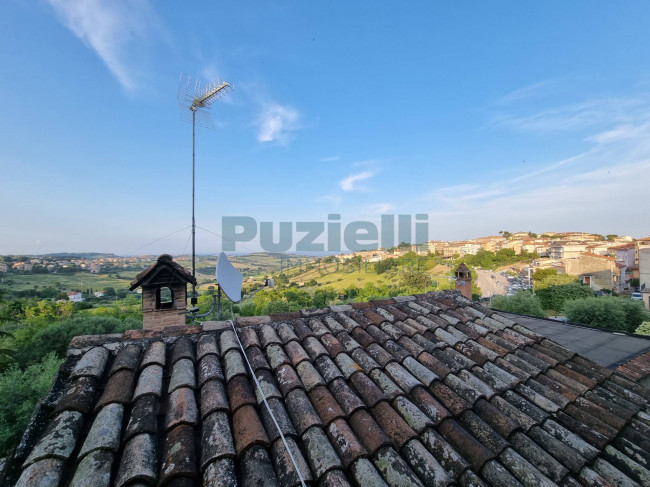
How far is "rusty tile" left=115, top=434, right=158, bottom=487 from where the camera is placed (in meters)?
1.38

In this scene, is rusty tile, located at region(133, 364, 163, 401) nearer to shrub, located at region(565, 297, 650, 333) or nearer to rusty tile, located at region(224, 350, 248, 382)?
rusty tile, located at region(224, 350, 248, 382)

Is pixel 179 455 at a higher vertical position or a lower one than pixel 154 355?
lower

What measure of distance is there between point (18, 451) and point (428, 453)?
2322 millimetres

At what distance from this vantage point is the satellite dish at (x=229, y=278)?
4645 millimetres

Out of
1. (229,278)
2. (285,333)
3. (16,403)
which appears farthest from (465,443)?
(16,403)

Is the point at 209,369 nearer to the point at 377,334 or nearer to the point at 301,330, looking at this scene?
the point at 301,330

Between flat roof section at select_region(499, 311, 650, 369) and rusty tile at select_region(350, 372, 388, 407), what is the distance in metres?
10.0

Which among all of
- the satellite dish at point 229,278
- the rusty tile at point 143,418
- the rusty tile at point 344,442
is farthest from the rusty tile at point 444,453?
the satellite dish at point 229,278

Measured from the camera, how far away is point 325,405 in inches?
81.3

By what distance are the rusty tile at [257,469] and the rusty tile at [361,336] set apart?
5.37 feet

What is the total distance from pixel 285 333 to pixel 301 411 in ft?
3.69

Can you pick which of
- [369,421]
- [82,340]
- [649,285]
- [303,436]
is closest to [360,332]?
[369,421]

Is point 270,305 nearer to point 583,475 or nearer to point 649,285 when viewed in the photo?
point 583,475

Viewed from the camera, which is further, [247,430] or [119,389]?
[119,389]
